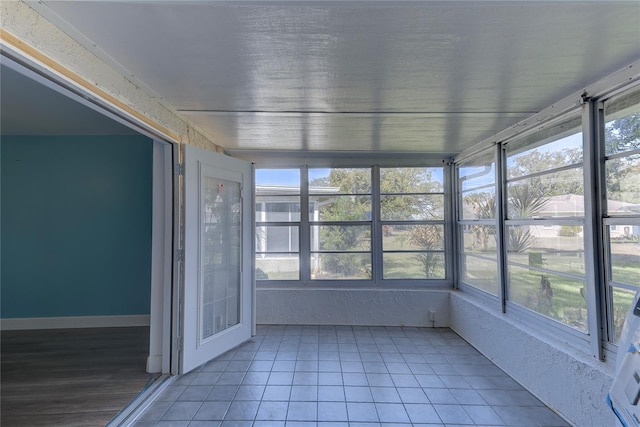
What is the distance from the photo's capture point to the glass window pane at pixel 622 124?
1.77m

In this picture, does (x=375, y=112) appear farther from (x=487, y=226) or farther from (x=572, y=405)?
(x=572, y=405)

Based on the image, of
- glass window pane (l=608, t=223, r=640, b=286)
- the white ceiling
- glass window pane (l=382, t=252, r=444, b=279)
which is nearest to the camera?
the white ceiling

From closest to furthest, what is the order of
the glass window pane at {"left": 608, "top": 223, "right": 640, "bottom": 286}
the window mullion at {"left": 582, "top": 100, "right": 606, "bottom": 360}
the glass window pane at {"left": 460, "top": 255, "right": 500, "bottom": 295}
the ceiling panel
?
the glass window pane at {"left": 608, "top": 223, "right": 640, "bottom": 286} → the window mullion at {"left": 582, "top": 100, "right": 606, "bottom": 360} → the ceiling panel → the glass window pane at {"left": 460, "top": 255, "right": 500, "bottom": 295}

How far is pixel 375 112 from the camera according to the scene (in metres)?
2.50

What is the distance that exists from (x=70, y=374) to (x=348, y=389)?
249cm

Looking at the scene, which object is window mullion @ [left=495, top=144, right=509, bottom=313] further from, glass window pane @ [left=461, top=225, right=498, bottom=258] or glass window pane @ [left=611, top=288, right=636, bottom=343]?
glass window pane @ [left=611, top=288, right=636, bottom=343]

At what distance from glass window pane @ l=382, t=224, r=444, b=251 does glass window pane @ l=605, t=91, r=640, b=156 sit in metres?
2.39

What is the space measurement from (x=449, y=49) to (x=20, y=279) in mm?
5300

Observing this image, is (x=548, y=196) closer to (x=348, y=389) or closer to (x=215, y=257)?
(x=348, y=389)

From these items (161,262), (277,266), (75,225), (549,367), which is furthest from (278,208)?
(549,367)

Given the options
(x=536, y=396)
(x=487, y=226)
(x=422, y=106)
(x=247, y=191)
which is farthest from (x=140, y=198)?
(x=536, y=396)

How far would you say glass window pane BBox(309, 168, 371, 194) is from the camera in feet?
14.1

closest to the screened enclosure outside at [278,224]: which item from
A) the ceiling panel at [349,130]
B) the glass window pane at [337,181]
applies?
the glass window pane at [337,181]

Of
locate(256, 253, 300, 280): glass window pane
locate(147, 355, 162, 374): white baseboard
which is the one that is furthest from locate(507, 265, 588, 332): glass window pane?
locate(147, 355, 162, 374): white baseboard
